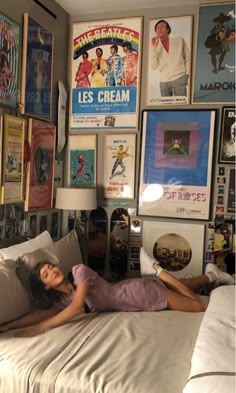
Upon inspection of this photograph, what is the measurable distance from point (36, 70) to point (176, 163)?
122 centimetres

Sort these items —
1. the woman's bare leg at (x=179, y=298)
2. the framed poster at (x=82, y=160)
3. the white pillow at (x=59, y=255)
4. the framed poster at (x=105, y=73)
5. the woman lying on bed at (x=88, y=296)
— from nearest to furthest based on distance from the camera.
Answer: the woman lying on bed at (x=88, y=296), the white pillow at (x=59, y=255), the woman's bare leg at (x=179, y=298), the framed poster at (x=105, y=73), the framed poster at (x=82, y=160)

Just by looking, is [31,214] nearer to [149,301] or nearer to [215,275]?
[149,301]

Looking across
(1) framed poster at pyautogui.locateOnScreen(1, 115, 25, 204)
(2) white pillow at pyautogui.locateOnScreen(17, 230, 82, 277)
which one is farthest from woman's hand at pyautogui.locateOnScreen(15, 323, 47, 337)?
(1) framed poster at pyautogui.locateOnScreen(1, 115, 25, 204)

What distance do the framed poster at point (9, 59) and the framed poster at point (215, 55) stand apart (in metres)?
1.30

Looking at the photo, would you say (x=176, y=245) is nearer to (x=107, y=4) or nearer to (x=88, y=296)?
(x=88, y=296)

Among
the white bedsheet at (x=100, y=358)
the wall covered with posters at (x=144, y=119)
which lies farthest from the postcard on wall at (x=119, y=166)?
the white bedsheet at (x=100, y=358)

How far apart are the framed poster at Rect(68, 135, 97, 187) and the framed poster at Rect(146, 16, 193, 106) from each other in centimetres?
58

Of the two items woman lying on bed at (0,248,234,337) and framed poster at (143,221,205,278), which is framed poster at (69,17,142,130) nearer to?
framed poster at (143,221,205,278)

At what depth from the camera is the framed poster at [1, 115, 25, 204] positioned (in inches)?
95.0

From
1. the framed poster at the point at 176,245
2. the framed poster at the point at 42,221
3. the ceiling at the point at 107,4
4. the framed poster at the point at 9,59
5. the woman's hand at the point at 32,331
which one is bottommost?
the woman's hand at the point at 32,331

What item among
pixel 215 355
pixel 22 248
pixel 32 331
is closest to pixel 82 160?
pixel 22 248

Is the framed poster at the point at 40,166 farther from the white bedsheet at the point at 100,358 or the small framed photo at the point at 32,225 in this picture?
the white bedsheet at the point at 100,358

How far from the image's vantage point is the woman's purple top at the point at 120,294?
6.77 feet

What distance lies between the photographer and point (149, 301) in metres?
2.22
